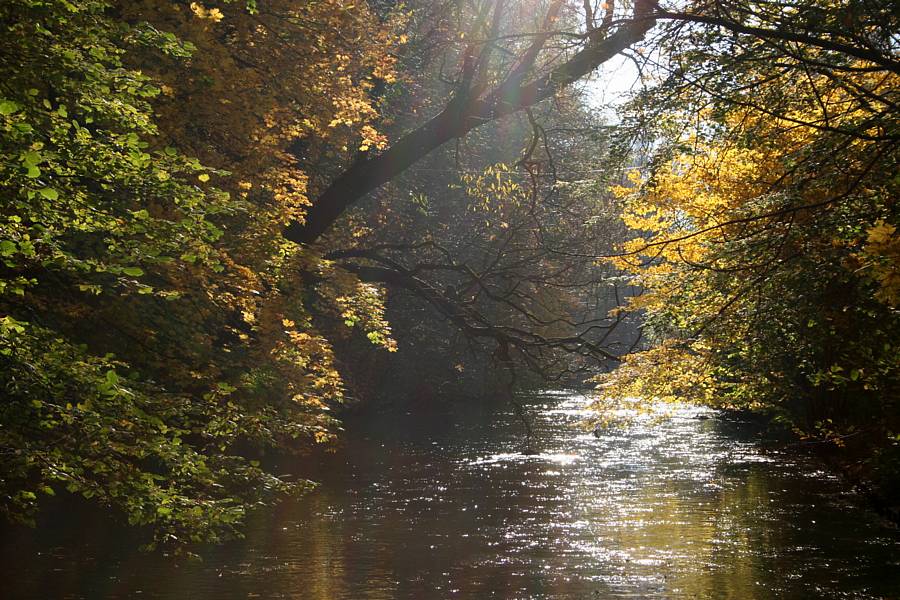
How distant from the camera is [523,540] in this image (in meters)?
15.0

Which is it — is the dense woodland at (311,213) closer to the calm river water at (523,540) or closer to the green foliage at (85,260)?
the green foliage at (85,260)

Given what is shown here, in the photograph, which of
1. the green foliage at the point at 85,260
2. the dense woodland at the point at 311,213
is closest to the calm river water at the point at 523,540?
the dense woodland at the point at 311,213

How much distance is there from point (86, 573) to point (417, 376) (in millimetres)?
24710

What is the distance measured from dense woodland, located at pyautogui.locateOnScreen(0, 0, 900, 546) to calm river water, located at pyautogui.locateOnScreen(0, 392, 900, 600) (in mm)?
926

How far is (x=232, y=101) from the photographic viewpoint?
47.8ft

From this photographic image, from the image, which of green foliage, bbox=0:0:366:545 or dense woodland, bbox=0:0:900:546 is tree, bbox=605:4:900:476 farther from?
green foliage, bbox=0:0:366:545

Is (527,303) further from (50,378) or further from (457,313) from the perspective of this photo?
(50,378)

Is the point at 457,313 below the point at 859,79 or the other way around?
the other way around

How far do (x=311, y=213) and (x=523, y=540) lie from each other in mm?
6849

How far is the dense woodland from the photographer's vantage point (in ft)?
25.4

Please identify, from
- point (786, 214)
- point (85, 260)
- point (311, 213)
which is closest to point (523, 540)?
point (311, 213)

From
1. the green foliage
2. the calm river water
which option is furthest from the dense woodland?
the calm river water

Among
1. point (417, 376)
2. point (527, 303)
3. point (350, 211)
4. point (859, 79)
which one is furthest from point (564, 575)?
point (417, 376)

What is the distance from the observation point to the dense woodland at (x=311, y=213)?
7754 mm
